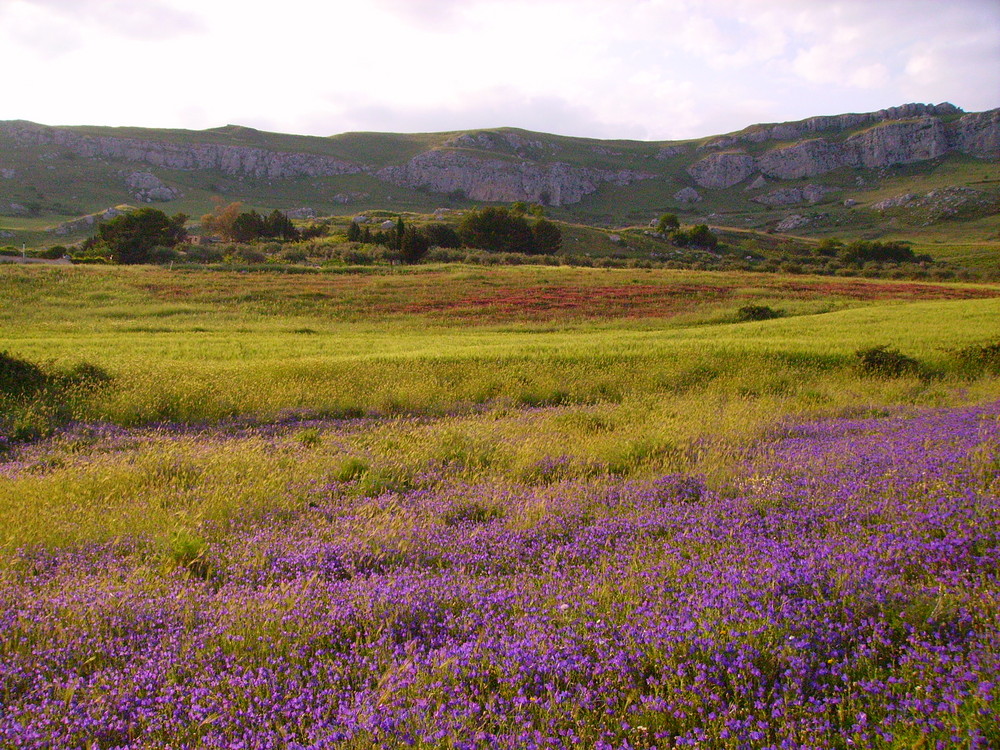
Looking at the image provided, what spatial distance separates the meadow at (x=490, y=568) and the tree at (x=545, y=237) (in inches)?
3057

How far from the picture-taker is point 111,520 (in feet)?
19.0

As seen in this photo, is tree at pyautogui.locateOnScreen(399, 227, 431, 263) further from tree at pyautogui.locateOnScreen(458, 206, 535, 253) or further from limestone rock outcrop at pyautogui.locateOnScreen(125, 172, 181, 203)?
limestone rock outcrop at pyautogui.locateOnScreen(125, 172, 181, 203)

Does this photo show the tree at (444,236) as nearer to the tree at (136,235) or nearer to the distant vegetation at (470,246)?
the distant vegetation at (470,246)

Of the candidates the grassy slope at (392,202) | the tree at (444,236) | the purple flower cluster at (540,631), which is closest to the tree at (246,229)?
the tree at (444,236)

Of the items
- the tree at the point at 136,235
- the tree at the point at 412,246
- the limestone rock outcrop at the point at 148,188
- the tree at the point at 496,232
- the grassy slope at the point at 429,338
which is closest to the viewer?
the grassy slope at the point at 429,338

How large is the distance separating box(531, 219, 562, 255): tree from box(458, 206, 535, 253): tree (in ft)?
3.47

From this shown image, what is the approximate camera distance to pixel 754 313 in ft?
109

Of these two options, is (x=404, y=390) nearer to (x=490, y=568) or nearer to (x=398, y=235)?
(x=490, y=568)

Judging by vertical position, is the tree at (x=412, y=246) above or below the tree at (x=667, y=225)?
below

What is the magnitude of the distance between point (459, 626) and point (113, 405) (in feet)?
35.4

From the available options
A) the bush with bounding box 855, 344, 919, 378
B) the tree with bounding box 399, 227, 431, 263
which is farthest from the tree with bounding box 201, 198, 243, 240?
the bush with bounding box 855, 344, 919, 378

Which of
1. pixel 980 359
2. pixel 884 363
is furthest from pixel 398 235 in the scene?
pixel 980 359

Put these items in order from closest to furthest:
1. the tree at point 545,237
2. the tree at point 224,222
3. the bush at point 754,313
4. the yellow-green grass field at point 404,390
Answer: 1. the yellow-green grass field at point 404,390
2. the bush at point 754,313
3. the tree at point 545,237
4. the tree at point 224,222

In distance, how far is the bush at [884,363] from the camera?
16062 mm
